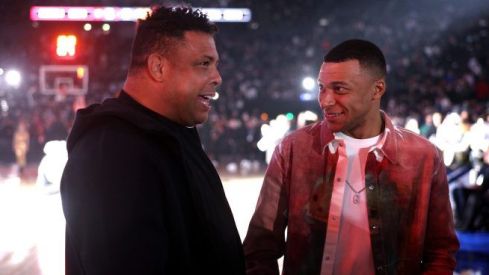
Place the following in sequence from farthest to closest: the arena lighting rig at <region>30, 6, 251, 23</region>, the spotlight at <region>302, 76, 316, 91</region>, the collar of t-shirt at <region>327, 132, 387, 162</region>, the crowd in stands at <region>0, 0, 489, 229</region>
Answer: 1. the spotlight at <region>302, 76, 316, 91</region>
2. the crowd in stands at <region>0, 0, 489, 229</region>
3. the arena lighting rig at <region>30, 6, 251, 23</region>
4. the collar of t-shirt at <region>327, 132, 387, 162</region>

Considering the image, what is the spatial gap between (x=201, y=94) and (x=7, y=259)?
6.11m

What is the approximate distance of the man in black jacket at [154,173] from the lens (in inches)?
68.4

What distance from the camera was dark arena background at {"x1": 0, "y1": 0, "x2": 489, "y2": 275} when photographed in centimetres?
924

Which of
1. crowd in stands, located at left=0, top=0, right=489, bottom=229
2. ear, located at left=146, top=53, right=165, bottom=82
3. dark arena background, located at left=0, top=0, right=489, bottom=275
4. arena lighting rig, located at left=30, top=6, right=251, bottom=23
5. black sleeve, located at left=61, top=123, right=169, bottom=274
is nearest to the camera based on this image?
black sleeve, located at left=61, top=123, right=169, bottom=274

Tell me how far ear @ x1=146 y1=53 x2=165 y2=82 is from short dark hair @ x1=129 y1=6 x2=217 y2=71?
0.06ft

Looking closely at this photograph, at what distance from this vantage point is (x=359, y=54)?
299 cm

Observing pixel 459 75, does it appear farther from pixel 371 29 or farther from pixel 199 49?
pixel 199 49


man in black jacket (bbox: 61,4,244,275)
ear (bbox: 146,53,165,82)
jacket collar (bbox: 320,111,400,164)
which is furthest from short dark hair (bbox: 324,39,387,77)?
ear (bbox: 146,53,165,82)

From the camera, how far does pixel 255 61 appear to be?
3108 cm

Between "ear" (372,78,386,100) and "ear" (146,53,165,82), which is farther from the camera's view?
"ear" (372,78,386,100)

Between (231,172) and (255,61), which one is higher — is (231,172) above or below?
below

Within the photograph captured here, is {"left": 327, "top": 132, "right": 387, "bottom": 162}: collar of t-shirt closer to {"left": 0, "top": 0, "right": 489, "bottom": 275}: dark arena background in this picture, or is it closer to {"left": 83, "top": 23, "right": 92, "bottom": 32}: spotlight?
{"left": 0, "top": 0, "right": 489, "bottom": 275}: dark arena background

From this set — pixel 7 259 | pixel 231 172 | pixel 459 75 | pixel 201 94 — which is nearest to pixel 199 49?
pixel 201 94

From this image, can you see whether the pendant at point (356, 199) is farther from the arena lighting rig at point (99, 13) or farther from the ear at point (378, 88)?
the arena lighting rig at point (99, 13)
